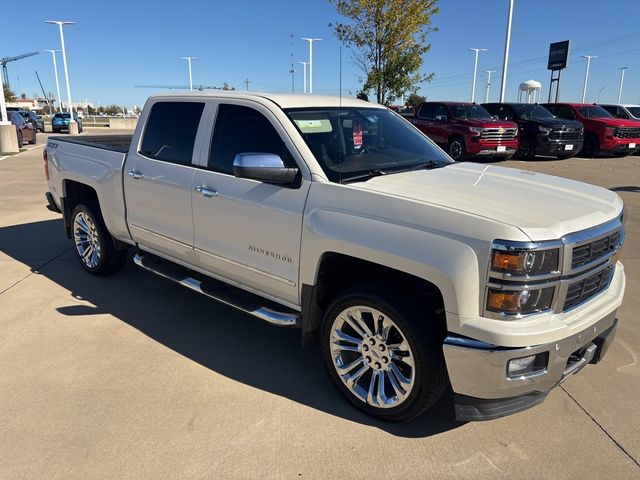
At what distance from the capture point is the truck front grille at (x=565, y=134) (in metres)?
16.7

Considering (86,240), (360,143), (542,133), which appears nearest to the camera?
(360,143)

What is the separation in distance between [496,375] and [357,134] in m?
2.04

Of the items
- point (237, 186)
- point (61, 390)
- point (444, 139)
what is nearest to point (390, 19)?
point (444, 139)

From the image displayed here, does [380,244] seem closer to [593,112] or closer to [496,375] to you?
[496,375]

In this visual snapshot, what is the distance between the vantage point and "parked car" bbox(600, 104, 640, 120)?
1962 centimetres

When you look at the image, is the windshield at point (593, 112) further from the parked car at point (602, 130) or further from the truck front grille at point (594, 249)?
the truck front grille at point (594, 249)

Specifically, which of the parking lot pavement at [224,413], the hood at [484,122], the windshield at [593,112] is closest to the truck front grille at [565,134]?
the hood at [484,122]

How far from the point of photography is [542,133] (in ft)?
55.0

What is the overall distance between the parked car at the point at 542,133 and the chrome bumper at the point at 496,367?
15.6m

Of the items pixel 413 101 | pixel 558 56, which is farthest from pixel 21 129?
pixel 413 101

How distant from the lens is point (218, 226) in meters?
3.85

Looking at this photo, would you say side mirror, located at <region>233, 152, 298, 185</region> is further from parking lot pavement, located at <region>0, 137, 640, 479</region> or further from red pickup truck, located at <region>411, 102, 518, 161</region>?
red pickup truck, located at <region>411, 102, 518, 161</region>

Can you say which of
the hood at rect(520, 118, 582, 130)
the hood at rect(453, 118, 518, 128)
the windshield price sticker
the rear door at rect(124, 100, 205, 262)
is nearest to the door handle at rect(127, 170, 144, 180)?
the rear door at rect(124, 100, 205, 262)

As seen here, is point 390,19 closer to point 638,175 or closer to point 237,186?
point 638,175
